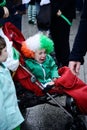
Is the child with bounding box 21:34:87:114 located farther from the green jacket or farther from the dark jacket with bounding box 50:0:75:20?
the dark jacket with bounding box 50:0:75:20

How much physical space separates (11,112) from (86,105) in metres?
0.73

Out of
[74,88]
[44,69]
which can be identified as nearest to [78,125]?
[74,88]

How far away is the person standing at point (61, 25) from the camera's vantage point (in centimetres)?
497

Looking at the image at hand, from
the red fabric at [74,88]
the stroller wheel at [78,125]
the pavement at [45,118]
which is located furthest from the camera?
the pavement at [45,118]

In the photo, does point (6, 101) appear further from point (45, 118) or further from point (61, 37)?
point (61, 37)

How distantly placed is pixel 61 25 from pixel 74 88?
1.69 metres

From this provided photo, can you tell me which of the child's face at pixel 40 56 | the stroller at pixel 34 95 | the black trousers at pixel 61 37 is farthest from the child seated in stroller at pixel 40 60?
the black trousers at pixel 61 37

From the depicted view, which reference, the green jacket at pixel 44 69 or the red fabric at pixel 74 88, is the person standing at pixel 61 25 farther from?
the red fabric at pixel 74 88

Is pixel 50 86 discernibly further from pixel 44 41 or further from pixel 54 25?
pixel 54 25

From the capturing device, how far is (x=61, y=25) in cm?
512

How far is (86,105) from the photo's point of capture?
3475mm

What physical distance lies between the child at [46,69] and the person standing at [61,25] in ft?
3.18

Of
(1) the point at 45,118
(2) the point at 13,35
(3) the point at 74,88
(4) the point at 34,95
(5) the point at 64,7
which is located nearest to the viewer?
(3) the point at 74,88

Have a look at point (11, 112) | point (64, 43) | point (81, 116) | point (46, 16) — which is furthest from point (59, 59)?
point (11, 112)
